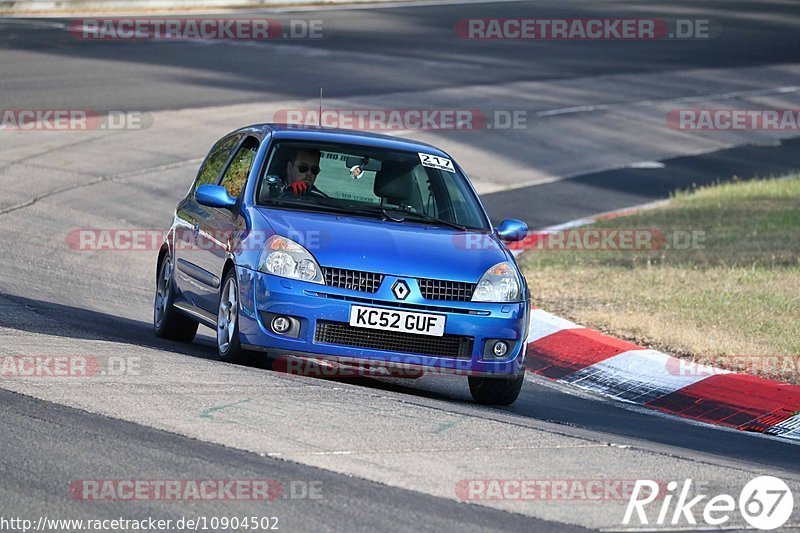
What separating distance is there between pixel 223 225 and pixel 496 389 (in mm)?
2053

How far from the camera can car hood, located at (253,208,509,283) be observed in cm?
867

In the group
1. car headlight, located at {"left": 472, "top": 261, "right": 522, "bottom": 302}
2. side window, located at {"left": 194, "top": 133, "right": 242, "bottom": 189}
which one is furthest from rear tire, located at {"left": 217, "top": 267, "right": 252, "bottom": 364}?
side window, located at {"left": 194, "top": 133, "right": 242, "bottom": 189}

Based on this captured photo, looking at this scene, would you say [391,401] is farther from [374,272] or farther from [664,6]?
[664,6]

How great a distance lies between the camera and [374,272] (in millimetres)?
8633

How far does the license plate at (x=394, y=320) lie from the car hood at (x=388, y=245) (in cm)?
23

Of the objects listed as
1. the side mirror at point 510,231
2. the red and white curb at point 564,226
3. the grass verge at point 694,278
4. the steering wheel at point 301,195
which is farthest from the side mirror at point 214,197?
the red and white curb at point 564,226

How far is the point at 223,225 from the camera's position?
972 centimetres

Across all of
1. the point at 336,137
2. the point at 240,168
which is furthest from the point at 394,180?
the point at 240,168

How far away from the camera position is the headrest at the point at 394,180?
980cm

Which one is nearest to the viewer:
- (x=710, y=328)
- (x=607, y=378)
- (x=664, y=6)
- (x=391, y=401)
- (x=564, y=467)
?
(x=564, y=467)

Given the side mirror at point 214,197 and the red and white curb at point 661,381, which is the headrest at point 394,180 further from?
the red and white curb at point 661,381

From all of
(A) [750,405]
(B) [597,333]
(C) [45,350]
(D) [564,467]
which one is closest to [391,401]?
(D) [564,467]

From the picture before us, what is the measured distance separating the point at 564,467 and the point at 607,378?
3.93 m

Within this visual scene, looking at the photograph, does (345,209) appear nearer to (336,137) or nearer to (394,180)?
(394,180)
